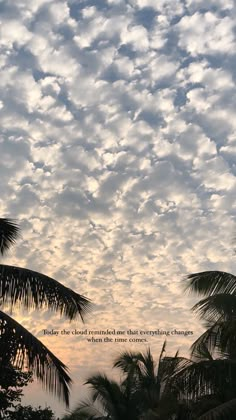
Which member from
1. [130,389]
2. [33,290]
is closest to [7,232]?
[33,290]

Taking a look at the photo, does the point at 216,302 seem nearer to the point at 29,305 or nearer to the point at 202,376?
the point at 202,376

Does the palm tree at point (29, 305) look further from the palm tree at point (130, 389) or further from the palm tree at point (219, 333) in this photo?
the palm tree at point (130, 389)

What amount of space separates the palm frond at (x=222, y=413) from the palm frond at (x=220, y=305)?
2.34 m

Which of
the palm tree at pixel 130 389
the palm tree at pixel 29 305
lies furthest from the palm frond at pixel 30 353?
the palm tree at pixel 130 389

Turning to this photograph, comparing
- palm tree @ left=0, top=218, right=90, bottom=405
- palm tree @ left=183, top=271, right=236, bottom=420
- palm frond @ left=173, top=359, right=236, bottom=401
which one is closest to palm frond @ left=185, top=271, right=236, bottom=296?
palm tree @ left=183, top=271, right=236, bottom=420

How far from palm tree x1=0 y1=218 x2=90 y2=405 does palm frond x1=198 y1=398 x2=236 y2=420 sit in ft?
13.4

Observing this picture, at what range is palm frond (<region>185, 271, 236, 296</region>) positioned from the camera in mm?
15938

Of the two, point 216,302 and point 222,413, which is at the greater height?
point 216,302

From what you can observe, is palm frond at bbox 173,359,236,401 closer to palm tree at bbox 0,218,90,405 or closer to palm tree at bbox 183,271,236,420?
palm tree at bbox 183,271,236,420

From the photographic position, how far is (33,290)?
12242 millimetres

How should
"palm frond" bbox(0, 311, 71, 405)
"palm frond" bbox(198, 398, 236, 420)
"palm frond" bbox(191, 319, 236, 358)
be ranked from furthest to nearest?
"palm frond" bbox(191, 319, 236, 358) → "palm frond" bbox(198, 398, 236, 420) → "palm frond" bbox(0, 311, 71, 405)

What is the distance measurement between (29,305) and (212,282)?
613cm

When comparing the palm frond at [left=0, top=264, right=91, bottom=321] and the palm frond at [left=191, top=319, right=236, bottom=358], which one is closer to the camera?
the palm frond at [left=0, top=264, right=91, bottom=321]

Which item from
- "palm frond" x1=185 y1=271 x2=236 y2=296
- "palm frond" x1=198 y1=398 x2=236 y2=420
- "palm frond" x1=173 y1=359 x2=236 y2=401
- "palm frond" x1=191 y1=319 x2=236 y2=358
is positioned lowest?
"palm frond" x1=198 y1=398 x2=236 y2=420
